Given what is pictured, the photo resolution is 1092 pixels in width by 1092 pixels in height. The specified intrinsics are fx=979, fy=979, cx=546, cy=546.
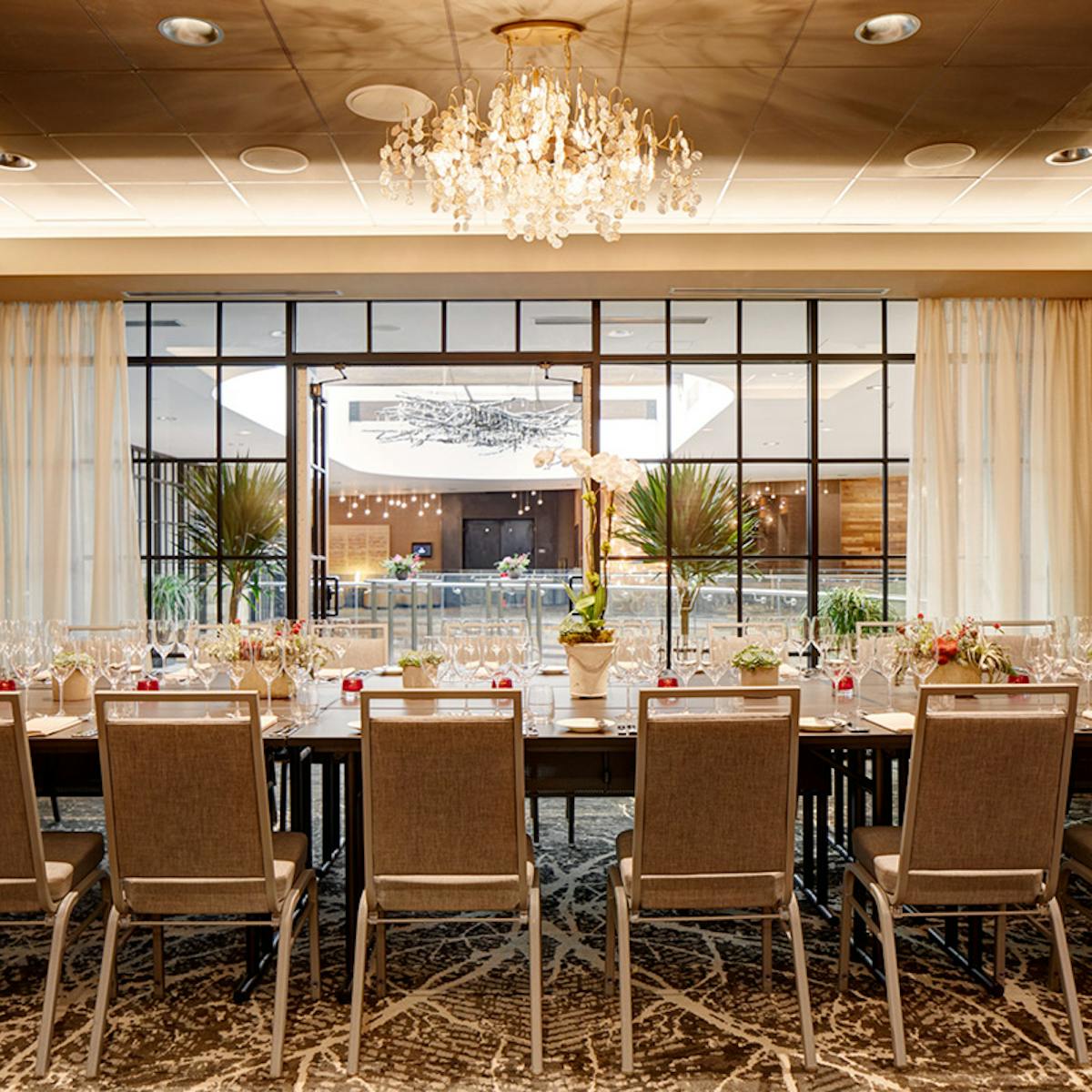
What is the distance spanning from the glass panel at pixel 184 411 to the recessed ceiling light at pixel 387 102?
2666 mm

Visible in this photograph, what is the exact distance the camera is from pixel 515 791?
2471mm

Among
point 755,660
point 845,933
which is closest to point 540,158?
point 755,660

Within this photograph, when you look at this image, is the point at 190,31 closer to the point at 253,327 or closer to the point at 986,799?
the point at 253,327

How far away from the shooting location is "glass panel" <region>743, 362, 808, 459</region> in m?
6.10

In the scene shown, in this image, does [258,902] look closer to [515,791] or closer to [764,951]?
[515,791]

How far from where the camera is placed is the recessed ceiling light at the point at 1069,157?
172 inches

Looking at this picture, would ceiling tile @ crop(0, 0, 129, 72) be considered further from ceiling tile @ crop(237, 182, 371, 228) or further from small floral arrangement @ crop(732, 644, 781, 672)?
small floral arrangement @ crop(732, 644, 781, 672)

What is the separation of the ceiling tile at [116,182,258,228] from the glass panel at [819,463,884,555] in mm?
3759

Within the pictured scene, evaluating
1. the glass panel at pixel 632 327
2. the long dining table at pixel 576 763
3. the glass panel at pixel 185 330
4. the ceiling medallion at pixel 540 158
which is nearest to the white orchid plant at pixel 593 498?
the long dining table at pixel 576 763

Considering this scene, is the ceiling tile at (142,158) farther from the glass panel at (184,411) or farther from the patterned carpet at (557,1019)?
the patterned carpet at (557,1019)

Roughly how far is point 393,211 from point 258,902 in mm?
3814

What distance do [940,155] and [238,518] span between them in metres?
4.43

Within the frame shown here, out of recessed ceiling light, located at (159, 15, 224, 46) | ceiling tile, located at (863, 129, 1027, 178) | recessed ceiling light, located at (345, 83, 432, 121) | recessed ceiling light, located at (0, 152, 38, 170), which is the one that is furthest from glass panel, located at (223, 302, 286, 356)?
ceiling tile, located at (863, 129, 1027, 178)

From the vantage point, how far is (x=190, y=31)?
3254 millimetres
